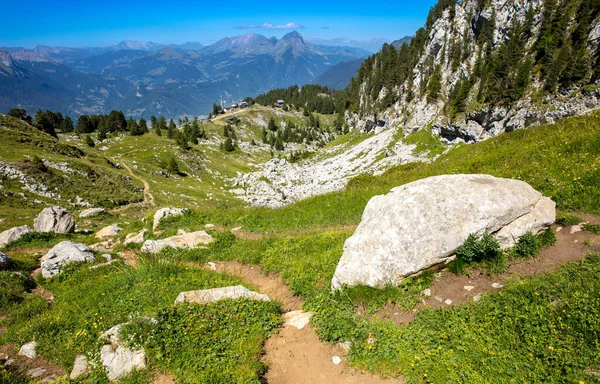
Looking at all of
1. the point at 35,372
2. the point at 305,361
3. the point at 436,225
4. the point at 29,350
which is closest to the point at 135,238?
the point at 29,350

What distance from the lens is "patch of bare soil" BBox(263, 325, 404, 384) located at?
715 cm

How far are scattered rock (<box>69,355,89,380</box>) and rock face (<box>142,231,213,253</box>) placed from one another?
7.16 metres

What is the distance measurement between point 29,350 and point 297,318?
24.8 feet

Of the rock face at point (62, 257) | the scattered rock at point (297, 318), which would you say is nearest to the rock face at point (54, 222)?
the rock face at point (62, 257)

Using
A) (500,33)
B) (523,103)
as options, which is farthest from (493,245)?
(500,33)

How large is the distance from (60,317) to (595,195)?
19.0 meters

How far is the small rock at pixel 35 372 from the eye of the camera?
712 cm

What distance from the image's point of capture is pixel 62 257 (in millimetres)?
14164

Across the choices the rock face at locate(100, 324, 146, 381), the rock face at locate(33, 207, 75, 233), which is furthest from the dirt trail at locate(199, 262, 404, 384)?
the rock face at locate(33, 207, 75, 233)

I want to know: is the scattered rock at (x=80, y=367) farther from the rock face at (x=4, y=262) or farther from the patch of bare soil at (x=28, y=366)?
the rock face at (x=4, y=262)

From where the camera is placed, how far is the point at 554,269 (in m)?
8.07

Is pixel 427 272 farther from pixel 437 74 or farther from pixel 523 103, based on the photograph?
pixel 437 74

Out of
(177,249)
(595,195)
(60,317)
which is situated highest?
(595,195)

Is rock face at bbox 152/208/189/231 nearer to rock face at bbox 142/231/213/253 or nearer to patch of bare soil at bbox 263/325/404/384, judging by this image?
rock face at bbox 142/231/213/253
